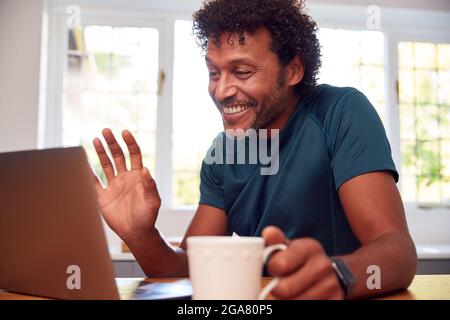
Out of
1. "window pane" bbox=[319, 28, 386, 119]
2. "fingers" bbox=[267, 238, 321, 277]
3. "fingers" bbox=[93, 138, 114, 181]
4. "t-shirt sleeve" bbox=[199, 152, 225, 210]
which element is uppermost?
"window pane" bbox=[319, 28, 386, 119]

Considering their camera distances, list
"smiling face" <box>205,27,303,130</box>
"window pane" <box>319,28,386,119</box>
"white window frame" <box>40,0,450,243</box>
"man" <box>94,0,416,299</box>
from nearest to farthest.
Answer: "man" <box>94,0,416,299</box>, "smiling face" <box>205,27,303,130</box>, "white window frame" <box>40,0,450,243</box>, "window pane" <box>319,28,386,119</box>

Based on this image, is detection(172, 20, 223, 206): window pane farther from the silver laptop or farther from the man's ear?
the silver laptop

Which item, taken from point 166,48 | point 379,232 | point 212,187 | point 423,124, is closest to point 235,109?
point 212,187

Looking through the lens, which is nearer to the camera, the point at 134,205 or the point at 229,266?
the point at 229,266

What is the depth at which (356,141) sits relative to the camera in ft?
3.23

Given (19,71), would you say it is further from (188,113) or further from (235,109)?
(235,109)

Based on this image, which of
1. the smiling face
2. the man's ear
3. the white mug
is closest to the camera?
the white mug

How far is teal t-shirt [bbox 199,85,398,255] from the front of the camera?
40.8 inches

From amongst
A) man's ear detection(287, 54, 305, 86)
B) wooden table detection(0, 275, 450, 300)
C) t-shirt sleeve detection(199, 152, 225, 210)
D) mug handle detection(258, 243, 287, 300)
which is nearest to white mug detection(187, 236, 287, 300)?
mug handle detection(258, 243, 287, 300)

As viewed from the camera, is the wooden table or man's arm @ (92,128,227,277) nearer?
the wooden table

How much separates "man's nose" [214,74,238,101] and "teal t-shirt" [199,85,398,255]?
0.56ft

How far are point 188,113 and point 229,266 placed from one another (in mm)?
2252

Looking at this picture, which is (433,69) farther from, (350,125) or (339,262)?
(339,262)

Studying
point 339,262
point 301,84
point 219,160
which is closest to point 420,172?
point 301,84
